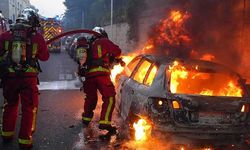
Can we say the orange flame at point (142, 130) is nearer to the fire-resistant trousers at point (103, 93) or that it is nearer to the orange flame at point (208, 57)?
the fire-resistant trousers at point (103, 93)

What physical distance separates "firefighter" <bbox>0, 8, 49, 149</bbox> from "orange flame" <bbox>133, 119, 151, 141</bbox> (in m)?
1.63

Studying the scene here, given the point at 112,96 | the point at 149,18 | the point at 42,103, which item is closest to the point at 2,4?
the point at 149,18

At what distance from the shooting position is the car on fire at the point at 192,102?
218 inches

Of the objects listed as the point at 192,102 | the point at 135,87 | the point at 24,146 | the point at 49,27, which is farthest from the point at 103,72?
the point at 49,27

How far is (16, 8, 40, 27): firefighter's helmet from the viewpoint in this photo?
649 cm

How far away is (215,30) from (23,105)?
28.5 feet

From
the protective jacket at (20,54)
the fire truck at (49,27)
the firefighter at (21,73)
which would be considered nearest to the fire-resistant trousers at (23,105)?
the firefighter at (21,73)

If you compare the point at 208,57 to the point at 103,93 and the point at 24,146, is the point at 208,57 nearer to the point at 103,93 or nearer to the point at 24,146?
the point at 103,93

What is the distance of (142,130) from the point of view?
5.82 m

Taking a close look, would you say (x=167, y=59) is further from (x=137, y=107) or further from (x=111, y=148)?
(x=111, y=148)

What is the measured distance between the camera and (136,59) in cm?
777

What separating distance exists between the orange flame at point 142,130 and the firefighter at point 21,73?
1632mm

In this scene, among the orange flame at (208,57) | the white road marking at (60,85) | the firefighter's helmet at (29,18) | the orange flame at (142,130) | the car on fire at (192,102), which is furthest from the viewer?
the white road marking at (60,85)

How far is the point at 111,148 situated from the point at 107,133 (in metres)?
0.85
